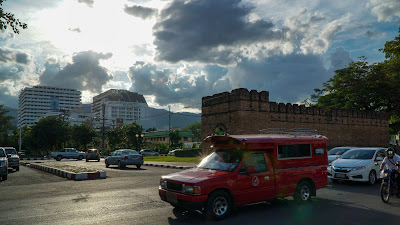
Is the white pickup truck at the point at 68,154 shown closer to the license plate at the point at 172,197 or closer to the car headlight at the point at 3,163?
the car headlight at the point at 3,163

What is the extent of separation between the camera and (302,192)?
8453 millimetres

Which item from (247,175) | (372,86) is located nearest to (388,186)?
(247,175)

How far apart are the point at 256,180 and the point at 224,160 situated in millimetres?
921

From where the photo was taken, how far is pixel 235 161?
7.35 meters

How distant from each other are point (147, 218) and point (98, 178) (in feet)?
30.7

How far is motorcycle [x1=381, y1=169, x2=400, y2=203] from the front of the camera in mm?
8648

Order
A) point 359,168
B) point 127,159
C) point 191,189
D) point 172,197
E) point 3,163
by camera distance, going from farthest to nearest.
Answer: point 127,159
point 3,163
point 359,168
point 172,197
point 191,189

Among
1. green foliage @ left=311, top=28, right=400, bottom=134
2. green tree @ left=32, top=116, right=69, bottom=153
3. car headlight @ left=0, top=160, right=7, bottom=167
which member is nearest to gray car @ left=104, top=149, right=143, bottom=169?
car headlight @ left=0, top=160, right=7, bottom=167

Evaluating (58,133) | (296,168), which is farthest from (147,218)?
(58,133)

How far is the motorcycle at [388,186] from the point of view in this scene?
8648 mm

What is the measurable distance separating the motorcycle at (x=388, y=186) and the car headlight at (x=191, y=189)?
582cm

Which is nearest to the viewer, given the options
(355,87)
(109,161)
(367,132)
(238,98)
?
(238,98)

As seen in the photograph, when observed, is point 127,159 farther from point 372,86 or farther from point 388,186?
point 372,86

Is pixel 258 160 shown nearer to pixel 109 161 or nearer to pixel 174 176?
pixel 174 176
